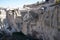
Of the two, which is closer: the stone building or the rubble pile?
the stone building

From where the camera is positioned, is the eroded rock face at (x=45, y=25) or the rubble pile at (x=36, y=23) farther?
the rubble pile at (x=36, y=23)

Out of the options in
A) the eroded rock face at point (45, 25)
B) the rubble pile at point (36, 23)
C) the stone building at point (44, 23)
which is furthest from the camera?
the rubble pile at point (36, 23)

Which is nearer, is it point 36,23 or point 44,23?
point 44,23

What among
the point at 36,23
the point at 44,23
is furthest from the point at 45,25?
the point at 36,23

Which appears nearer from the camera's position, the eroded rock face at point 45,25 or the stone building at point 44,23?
the stone building at point 44,23

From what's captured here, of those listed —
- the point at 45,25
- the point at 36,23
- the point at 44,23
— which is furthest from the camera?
the point at 36,23

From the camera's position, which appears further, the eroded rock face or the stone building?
the eroded rock face

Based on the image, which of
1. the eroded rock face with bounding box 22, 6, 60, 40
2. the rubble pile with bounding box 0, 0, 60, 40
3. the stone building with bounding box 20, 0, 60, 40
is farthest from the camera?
the rubble pile with bounding box 0, 0, 60, 40

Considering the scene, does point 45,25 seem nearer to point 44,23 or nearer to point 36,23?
point 44,23

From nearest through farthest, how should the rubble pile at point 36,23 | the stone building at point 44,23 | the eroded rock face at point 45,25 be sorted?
the stone building at point 44,23 → the eroded rock face at point 45,25 → the rubble pile at point 36,23

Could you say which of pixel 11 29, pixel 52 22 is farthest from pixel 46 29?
pixel 11 29

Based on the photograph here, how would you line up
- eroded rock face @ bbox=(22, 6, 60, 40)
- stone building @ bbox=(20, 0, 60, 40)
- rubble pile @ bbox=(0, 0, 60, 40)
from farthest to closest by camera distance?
rubble pile @ bbox=(0, 0, 60, 40) → eroded rock face @ bbox=(22, 6, 60, 40) → stone building @ bbox=(20, 0, 60, 40)
